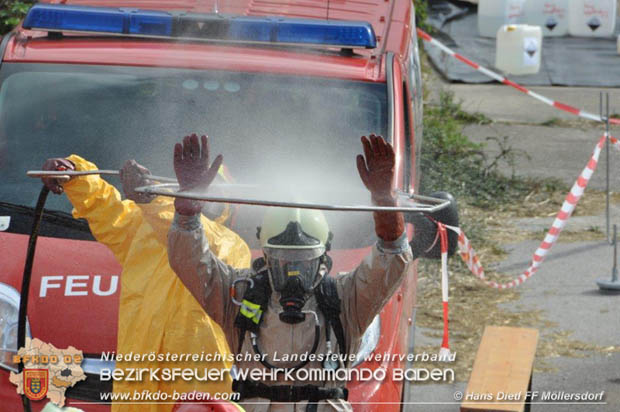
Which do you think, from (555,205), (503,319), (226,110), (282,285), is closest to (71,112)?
(226,110)

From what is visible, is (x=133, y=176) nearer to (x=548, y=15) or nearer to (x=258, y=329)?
(x=258, y=329)

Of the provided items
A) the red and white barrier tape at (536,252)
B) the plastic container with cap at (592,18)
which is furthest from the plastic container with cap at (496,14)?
the red and white barrier tape at (536,252)

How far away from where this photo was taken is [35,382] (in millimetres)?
3627

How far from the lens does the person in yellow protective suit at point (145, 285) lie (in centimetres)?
343

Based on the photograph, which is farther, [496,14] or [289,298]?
[496,14]

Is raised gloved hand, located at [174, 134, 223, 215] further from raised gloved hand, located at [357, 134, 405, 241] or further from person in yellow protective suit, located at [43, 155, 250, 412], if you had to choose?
person in yellow protective suit, located at [43, 155, 250, 412]

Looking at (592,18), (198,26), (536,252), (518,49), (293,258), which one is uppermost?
(198,26)

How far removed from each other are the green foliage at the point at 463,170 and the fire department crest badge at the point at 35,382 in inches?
218

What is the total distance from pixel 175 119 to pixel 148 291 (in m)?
1.17

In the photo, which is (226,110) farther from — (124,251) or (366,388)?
(366,388)

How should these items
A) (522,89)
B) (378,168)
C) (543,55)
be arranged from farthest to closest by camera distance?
(543,55), (522,89), (378,168)

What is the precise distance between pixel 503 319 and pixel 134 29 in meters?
3.34

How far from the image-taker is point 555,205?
31.4ft

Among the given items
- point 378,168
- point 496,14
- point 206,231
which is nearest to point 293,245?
point 378,168
